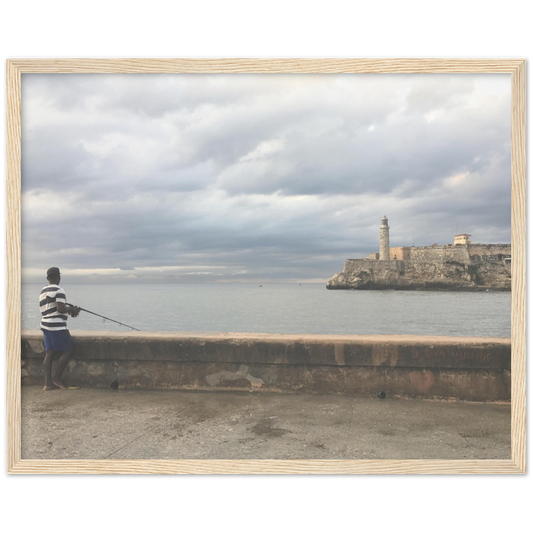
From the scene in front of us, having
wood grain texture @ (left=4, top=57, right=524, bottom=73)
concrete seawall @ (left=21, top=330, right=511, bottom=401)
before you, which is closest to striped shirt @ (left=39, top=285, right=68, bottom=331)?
concrete seawall @ (left=21, top=330, right=511, bottom=401)

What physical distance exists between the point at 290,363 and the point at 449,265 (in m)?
9.39

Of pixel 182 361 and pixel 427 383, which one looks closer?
pixel 427 383

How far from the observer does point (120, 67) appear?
131 inches

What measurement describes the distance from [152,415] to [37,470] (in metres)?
0.86

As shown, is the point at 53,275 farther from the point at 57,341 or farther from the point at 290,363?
the point at 290,363

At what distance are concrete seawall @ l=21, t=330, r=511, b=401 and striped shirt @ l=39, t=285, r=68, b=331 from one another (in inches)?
9.2

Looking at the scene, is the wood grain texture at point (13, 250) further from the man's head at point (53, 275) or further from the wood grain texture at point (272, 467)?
the man's head at point (53, 275)

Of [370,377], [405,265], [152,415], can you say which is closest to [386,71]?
[370,377]

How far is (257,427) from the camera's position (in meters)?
3.37

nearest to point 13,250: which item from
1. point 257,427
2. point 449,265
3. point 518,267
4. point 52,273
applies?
point 52,273

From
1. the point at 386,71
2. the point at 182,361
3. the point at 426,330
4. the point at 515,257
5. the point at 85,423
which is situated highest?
the point at 386,71

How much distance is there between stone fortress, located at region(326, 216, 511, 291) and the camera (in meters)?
5.18

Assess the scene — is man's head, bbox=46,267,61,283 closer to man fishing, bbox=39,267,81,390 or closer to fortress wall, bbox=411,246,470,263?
man fishing, bbox=39,267,81,390

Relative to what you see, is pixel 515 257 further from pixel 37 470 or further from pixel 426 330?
pixel 426 330
